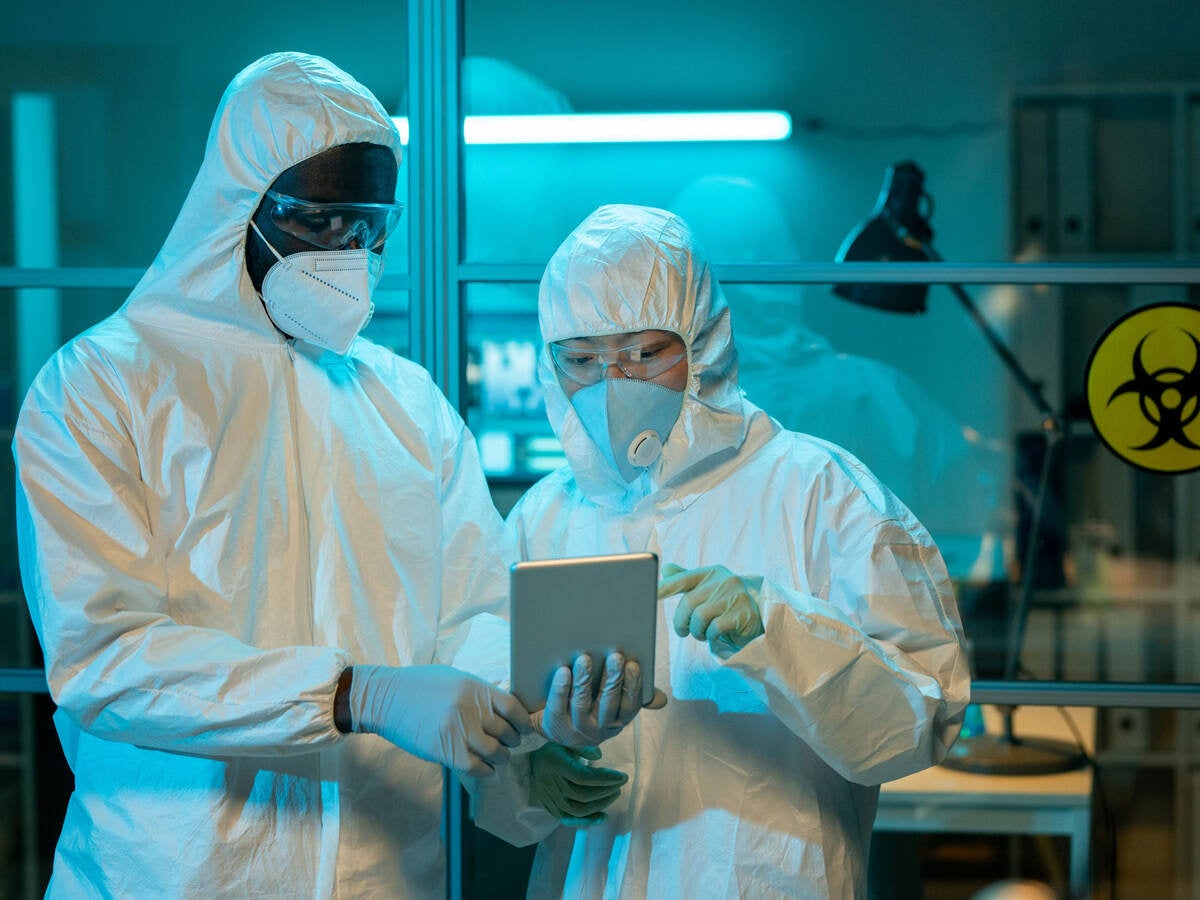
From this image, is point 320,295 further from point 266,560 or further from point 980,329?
point 980,329

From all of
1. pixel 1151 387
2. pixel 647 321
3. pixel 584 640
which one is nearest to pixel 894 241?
pixel 1151 387

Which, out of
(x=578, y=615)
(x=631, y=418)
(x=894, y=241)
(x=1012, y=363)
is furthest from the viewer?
(x=1012, y=363)

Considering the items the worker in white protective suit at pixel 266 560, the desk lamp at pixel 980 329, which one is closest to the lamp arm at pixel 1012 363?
the desk lamp at pixel 980 329

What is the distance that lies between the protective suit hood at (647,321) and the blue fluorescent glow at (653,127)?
0.85 m

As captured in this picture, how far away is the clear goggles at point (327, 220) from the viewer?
1406mm

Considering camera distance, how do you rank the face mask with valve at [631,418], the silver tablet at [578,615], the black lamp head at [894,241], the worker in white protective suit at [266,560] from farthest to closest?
the black lamp head at [894,241], the face mask with valve at [631,418], the worker in white protective suit at [266,560], the silver tablet at [578,615]

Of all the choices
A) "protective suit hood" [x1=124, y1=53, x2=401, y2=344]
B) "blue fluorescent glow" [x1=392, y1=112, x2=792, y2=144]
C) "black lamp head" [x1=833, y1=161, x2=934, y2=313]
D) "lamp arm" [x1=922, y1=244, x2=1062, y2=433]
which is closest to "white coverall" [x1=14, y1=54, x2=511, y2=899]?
"protective suit hood" [x1=124, y1=53, x2=401, y2=344]

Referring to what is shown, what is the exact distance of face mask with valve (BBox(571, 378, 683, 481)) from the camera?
1.46 metres

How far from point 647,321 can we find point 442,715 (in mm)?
564

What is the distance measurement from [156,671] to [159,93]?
1661 mm

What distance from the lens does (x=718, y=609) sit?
1216 millimetres

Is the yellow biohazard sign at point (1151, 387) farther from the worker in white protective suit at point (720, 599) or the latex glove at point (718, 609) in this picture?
the latex glove at point (718, 609)

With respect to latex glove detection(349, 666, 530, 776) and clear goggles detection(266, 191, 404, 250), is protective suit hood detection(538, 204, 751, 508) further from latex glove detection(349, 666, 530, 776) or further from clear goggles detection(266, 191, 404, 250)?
latex glove detection(349, 666, 530, 776)

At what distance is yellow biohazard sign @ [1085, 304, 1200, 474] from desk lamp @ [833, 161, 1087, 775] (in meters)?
0.17
